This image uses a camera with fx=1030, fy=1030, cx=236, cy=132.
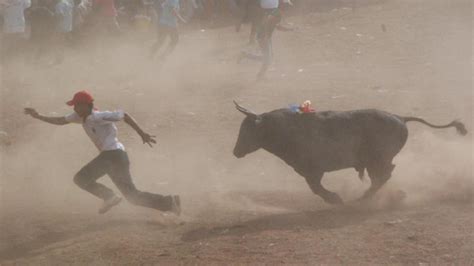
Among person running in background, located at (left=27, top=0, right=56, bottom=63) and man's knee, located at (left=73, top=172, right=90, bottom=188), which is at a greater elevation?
man's knee, located at (left=73, top=172, right=90, bottom=188)

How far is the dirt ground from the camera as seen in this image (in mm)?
9492

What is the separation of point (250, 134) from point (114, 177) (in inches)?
61.1

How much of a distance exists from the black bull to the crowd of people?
319 inches

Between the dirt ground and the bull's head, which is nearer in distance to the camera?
the dirt ground

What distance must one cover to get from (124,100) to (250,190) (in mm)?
5695

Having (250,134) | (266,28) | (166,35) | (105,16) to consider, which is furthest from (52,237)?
(105,16)

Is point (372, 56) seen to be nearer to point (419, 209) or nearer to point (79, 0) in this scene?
point (79, 0)

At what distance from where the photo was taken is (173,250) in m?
9.34

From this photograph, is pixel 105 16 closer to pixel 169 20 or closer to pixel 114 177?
pixel 169 20

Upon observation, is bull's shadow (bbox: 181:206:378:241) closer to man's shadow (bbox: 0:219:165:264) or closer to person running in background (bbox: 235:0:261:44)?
man's shadow (bbox: 0:219:165:264)

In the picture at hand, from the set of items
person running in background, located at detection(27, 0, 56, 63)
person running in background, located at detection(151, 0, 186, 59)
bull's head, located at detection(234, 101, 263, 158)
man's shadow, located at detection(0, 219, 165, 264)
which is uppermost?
bull's head, located at detection(234, 101, 263, 158)

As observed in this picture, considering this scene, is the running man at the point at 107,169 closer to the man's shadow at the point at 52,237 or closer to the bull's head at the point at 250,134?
the man's shadow at the point at 52,237

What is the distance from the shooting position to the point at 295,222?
10227 millimetres

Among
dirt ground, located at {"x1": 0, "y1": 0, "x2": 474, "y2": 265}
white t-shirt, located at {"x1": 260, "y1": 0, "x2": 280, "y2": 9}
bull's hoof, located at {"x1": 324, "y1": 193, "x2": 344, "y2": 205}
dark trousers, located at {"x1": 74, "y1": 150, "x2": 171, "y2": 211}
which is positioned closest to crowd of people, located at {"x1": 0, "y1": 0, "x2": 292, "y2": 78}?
white t-shirt, located at {"x1": 260, "y1": 0, "x2": 280, "y2": 9}
